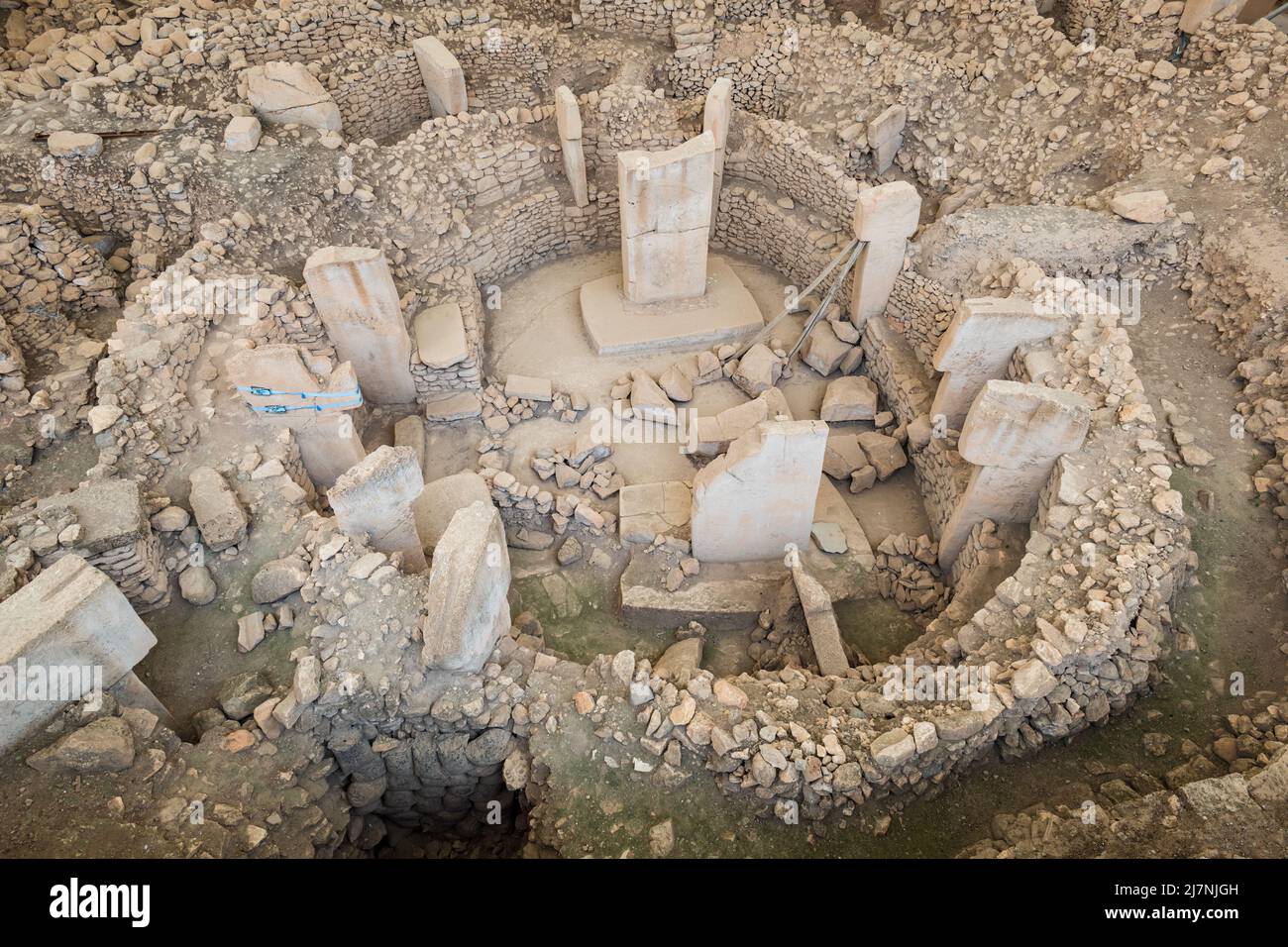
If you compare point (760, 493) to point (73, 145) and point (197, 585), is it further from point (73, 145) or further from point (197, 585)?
point (73, 145)

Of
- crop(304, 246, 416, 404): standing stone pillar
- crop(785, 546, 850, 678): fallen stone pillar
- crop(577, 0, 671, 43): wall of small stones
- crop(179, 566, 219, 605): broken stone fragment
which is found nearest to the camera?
crop(179, 566, 219, 605): broken stone fragment

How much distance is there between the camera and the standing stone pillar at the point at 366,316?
655cm

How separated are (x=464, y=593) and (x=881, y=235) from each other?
16.6 feet

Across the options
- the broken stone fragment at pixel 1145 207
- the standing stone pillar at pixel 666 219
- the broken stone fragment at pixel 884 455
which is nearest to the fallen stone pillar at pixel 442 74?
the standing stone pillar at pixel 666 219

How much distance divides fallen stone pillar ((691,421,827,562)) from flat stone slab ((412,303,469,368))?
285 cm

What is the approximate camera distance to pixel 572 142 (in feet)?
27.3

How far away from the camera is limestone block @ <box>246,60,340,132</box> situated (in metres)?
7.75

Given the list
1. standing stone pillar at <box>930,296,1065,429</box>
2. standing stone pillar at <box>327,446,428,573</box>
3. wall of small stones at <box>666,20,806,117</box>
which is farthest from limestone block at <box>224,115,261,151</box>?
standing stone pillar at <box>930,296,1065,429</box>

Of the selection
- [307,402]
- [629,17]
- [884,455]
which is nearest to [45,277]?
[307,402]

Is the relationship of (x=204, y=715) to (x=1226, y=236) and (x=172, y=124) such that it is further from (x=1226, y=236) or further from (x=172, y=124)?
(x=1226, y=236)

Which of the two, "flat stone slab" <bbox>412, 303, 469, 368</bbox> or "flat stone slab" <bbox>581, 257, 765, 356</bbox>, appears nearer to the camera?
"flat stone slab" <bbox>412, 303, 469, 368</bbox>

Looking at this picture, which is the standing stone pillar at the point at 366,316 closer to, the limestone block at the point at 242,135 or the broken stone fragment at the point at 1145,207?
the limestone block at the point at 242,135

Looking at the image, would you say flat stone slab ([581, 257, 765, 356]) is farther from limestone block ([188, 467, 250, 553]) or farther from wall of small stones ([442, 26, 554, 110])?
limestone block ([188, 467, 250, 553])

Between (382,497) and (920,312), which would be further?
(920,312)
